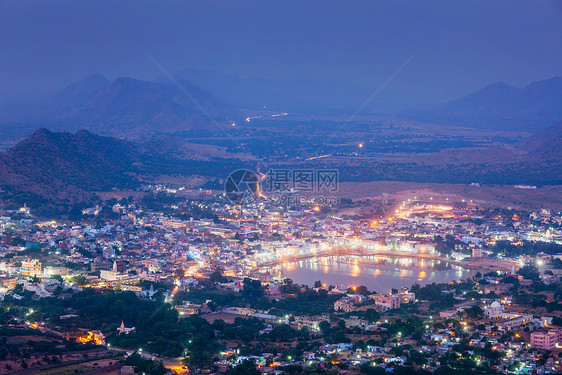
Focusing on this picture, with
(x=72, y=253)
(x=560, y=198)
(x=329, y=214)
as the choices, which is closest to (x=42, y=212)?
(x=72, y=253)

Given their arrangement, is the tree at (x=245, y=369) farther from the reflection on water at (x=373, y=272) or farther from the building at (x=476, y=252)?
the building at (x=476, y=252)

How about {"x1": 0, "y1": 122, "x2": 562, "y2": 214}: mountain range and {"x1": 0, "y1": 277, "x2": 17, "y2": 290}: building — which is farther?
{"x1": 0, "y1": 122, "x2": 562, "y2": 214}: mountain range

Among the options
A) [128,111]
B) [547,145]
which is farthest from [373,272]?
[128,111]

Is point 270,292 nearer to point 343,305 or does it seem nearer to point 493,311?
point 343,305

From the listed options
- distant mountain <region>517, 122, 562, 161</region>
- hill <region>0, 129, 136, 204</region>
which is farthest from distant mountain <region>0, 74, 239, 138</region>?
distant mountain <region>517, 122, 562, 161</region>
